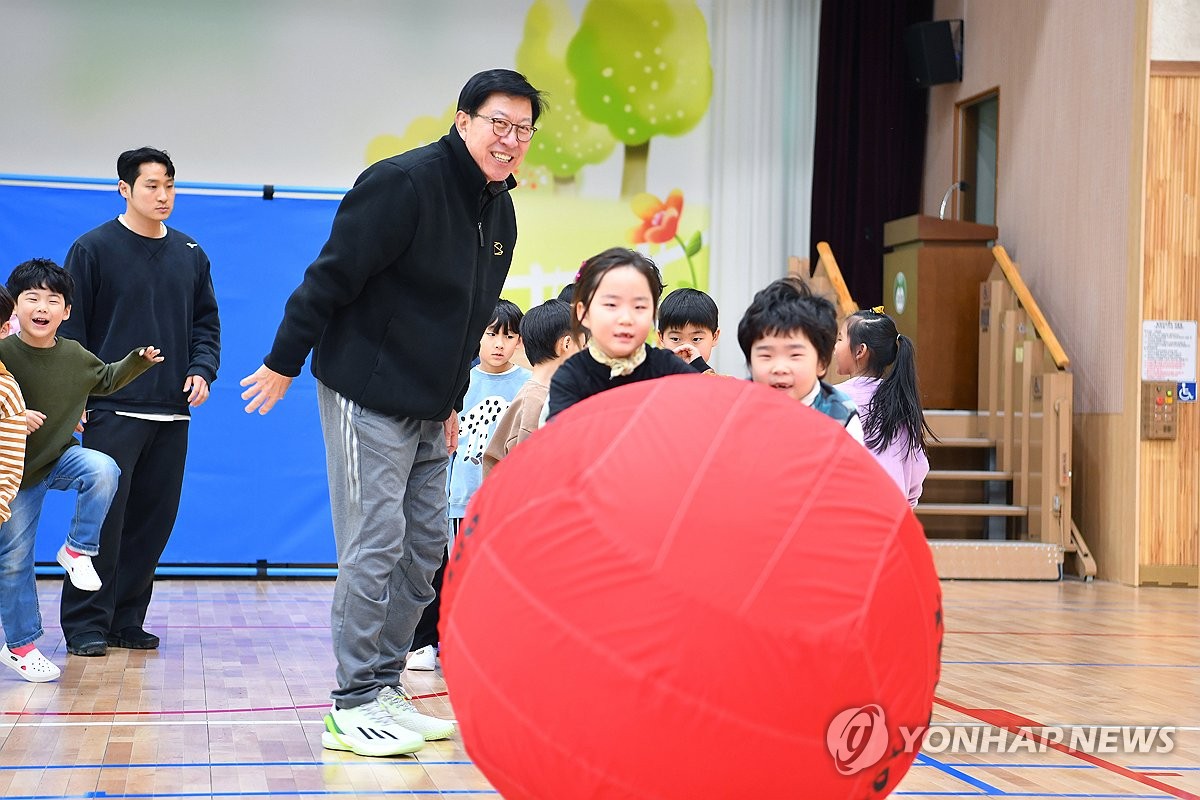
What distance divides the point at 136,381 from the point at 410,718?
2062 mm

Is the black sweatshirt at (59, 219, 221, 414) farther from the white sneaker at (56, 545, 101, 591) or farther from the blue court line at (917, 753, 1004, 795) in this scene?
the blue court line at (917, 753, 1004, 795)

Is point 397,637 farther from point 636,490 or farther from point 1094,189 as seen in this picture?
point 1094,189

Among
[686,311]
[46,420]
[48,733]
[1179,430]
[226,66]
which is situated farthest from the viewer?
[226,66]

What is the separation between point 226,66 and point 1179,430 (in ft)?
23.5

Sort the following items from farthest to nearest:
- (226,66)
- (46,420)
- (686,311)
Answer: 1. (226,66)
2. (46,420)
3. (686,311)

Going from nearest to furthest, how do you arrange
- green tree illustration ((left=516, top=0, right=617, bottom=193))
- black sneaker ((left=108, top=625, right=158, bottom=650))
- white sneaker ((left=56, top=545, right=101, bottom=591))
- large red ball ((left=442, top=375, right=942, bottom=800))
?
large red ball ((left=442, top=375, right=942, bottom=800)) → white sneaker ((left=56, top=545, right=101, bottom=591)) → black sneaker ((left=108, top=625, right=158, bottom=650)) → green tree illustration ((left=516, top=0, right=617, bottom=193))

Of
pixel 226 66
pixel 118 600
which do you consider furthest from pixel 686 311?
pixel 226 66

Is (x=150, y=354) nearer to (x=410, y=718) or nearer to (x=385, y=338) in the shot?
(x=385, y=338)

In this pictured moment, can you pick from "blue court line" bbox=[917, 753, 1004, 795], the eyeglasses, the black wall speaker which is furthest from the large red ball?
the black wall speaker

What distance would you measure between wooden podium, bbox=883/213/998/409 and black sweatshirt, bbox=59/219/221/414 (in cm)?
633

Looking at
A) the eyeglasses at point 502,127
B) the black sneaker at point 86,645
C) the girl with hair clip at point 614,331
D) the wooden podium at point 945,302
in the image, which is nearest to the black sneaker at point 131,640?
the black sneaker at point 86,645

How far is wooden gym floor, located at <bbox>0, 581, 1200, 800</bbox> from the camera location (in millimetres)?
3205

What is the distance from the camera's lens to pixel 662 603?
2.14 m

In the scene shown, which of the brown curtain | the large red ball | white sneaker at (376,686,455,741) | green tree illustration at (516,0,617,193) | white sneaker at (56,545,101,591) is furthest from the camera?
the brown curtain
